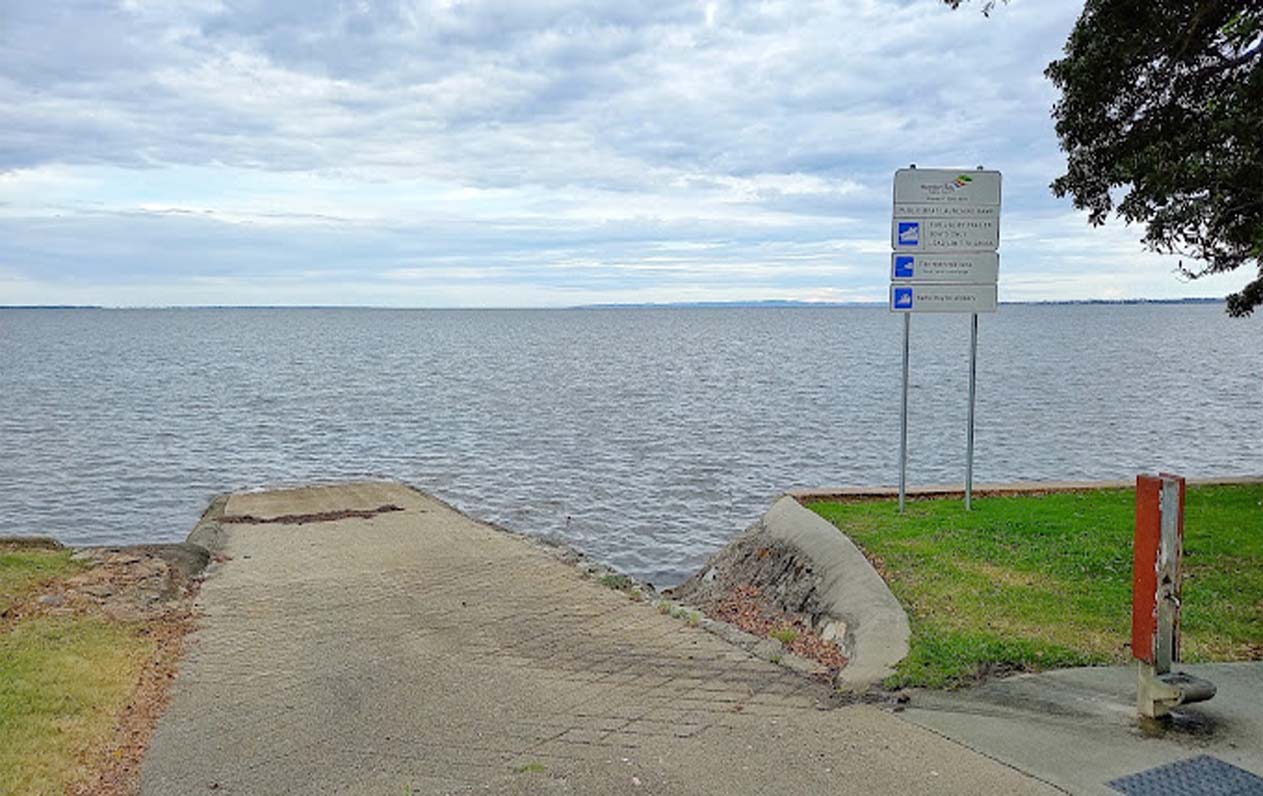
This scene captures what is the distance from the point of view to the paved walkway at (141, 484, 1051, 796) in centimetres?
510

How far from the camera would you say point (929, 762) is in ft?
16.7

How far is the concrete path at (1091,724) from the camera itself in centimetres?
497

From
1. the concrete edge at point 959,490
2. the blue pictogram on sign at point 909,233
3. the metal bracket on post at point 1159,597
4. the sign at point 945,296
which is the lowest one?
the concrete edge at point 959,490

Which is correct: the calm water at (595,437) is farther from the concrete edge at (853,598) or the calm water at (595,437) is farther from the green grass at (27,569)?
the green grass at (27,569)

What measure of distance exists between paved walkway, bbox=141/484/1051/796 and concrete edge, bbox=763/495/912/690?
1.57 feet

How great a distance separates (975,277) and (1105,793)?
750 centimetres

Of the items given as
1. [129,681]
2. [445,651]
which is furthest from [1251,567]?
[129,681]

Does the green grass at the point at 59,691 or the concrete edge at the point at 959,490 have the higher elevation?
the concrete edge at the point at 959,490

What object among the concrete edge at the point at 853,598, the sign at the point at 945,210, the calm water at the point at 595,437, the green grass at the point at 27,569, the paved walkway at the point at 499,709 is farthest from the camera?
the calm water at the point at 595,437

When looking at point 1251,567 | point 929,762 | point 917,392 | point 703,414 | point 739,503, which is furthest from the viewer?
point 917,392

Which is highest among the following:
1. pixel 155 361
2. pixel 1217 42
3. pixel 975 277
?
pixel 1217 42

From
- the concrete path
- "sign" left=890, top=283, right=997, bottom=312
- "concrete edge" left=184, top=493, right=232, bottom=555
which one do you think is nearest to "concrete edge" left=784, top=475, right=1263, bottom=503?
"sign" left=890, top=283, right=997, bottom=312

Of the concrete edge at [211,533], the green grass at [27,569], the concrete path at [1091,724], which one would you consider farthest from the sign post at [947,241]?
the green grass at [27,569]

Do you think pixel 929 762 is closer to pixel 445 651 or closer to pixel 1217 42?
pixel 445 651
